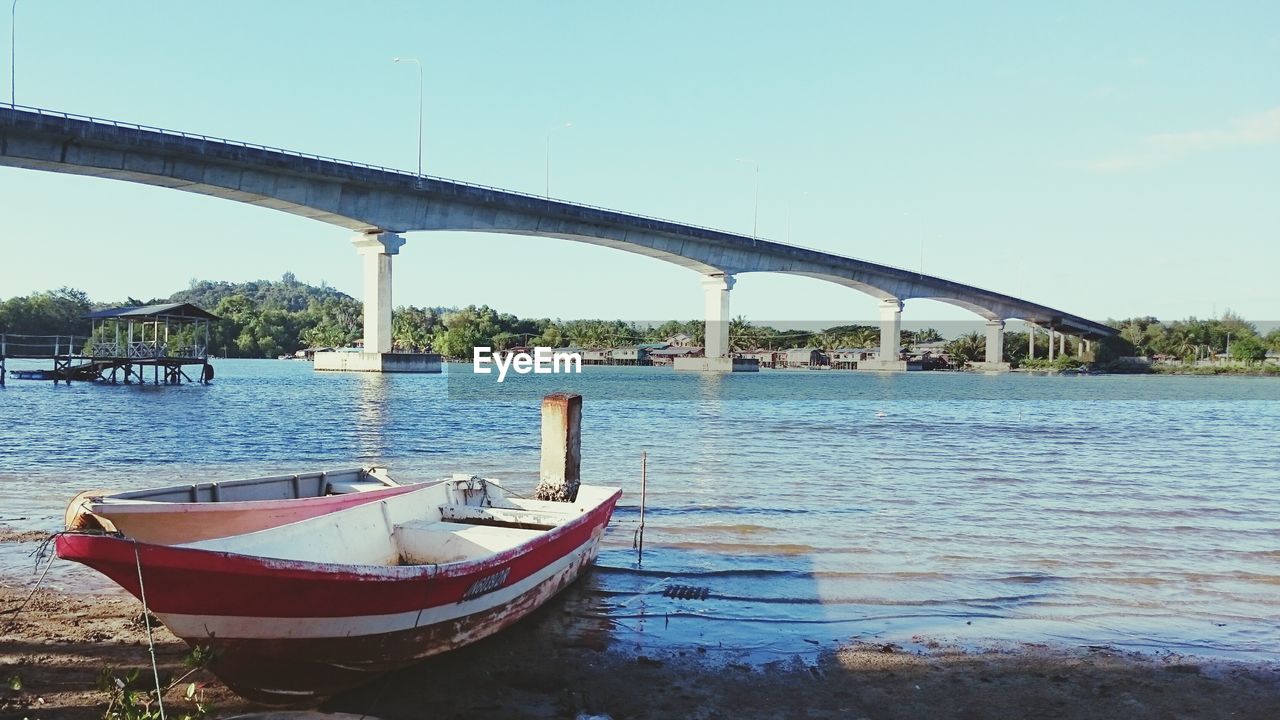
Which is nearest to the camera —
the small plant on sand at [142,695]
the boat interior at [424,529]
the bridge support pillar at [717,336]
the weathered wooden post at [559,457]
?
the small plant on sand at [142,695]

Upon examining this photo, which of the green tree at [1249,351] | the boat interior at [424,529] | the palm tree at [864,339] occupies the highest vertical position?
the palm tree at [864,339]

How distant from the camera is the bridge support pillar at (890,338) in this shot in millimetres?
100812

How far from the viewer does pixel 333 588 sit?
5480mm

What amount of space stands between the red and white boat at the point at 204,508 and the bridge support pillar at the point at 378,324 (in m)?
51.5

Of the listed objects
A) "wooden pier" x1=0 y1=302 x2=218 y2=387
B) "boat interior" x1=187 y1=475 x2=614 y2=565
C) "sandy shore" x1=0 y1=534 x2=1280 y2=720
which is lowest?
"sandy shore" x1=0 y1=534 x2=1280 y2=720

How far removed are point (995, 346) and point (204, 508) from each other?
417 feet

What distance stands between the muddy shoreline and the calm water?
0.55m

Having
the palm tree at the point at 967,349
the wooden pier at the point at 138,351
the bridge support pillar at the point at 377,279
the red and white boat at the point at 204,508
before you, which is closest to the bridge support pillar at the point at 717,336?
the bridge support pillar at the point at 377,279

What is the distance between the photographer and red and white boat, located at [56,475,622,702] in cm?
507

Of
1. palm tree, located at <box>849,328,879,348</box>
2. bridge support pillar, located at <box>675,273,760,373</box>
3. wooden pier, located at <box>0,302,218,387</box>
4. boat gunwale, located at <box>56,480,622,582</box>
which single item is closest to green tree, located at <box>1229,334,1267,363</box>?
palm tree, located at <box>849,328,879,348</box>

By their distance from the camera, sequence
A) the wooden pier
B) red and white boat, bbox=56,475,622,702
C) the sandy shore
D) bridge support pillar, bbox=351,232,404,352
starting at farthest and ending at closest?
1. bridge support pillar, bbox=351,232,404,352
2. the wooden pier
3. the sandy shore
4. red and white boat, bbox=56,475,622,702

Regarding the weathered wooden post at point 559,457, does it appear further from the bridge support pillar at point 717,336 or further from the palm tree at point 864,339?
the palm tree at point 864,339

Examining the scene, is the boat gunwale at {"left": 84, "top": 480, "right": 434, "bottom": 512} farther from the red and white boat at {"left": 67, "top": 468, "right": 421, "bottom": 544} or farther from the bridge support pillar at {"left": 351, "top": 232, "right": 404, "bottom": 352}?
the bridge support pillar at {"left": 351, "top": 232, "right": 404, "bottom": 352}

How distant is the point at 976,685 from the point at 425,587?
3866 millimetres
